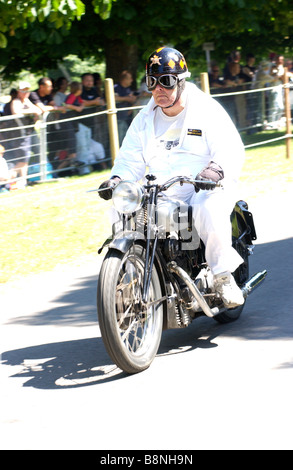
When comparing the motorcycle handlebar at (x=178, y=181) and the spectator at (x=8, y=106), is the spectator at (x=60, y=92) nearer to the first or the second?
the spectator at (x=8, y=106)

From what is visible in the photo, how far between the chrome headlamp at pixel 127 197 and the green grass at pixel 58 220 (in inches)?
92.2

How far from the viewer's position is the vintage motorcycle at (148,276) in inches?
179

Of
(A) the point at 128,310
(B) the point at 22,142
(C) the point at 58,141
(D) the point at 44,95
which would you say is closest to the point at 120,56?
(D) the point at 44,95

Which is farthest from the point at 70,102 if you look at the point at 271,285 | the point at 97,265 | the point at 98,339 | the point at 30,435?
the point at 30,435

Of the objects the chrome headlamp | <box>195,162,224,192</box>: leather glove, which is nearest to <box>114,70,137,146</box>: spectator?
<box>195,162,224,192</box>: leather glove

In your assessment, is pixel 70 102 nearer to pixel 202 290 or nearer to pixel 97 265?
pixel 97 265

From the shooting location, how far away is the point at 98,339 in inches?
223

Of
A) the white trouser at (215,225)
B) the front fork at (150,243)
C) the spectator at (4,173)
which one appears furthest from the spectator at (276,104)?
the front fork at (150,243)

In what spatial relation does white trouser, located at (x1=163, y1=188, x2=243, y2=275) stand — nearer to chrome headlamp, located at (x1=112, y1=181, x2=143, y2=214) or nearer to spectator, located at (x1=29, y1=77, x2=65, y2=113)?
chrome headlamp, located at (x1=112, y1=181, x2=143, y2=214)

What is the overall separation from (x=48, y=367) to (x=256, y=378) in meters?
→ 1.34

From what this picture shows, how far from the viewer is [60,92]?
13.8 metres

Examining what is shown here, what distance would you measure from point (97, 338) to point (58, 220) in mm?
4683

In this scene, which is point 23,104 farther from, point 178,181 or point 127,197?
point 127,197

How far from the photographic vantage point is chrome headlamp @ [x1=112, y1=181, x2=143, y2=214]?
4637 millimetres
